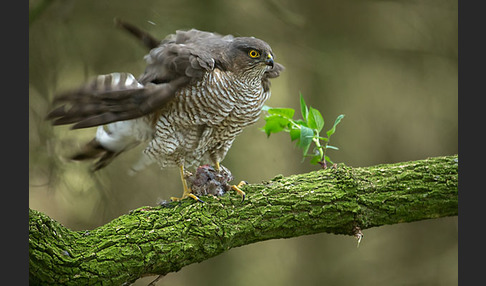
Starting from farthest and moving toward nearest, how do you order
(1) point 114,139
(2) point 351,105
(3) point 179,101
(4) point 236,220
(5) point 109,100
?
(2) point 351,105 → (1) point 114,139 → (3) point 179,101 → (5) point 109,100 → (4) point 236,220

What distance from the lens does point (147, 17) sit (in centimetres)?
525

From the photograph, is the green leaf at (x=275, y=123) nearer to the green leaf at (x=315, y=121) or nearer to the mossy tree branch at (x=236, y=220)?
the green leaf at (x=315, y=121)

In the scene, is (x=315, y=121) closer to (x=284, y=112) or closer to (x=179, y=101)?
(x=284, y=112)

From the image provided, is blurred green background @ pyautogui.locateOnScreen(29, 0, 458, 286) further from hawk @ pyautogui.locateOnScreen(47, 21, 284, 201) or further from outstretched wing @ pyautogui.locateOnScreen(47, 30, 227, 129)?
outstretched wing @ pyautogui.locateOnScreen(47, 30, 227, 129)

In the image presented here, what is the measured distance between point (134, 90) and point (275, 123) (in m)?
1.01

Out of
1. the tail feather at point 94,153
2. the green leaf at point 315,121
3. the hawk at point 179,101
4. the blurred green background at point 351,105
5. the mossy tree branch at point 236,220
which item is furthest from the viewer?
the blurred green background at point 351,105

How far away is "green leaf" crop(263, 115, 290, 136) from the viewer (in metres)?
3.56

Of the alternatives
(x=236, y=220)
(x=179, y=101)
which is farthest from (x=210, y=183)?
(x=179, y=101)

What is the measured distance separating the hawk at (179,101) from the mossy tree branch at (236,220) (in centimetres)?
25

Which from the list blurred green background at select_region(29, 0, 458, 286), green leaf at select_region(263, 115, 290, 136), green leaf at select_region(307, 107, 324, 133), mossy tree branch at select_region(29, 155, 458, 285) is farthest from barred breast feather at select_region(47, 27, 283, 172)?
blurred green background at select_region(29, 0, 458, 286)

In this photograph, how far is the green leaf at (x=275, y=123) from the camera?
11.7ft

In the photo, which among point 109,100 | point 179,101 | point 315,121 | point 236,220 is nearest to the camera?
point 236,220

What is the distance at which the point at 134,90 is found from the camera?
10.7ft

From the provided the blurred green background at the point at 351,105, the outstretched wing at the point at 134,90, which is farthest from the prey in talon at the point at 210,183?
the blurred green background at the point at 351,105
